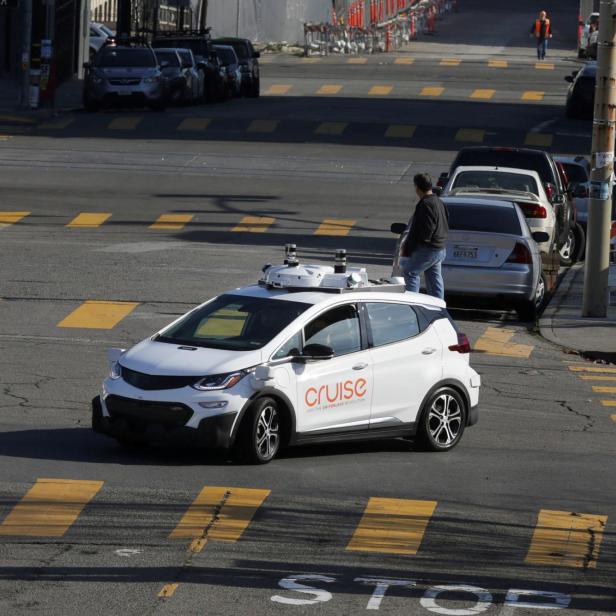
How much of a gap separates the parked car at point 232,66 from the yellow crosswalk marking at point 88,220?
21464 millimetres

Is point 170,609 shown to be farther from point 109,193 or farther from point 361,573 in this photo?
point 109,193

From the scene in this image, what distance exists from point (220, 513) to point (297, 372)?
208cm

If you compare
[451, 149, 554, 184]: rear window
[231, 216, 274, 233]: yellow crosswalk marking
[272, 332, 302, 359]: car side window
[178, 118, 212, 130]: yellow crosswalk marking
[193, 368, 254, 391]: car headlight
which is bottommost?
[231, 216, 274, 233]: yellow crosswalk marking

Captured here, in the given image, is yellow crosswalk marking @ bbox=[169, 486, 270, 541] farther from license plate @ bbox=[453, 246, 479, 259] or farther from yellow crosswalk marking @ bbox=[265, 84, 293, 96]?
yellow crosswalk marking @ bbox=[265, 84, 293, 96]

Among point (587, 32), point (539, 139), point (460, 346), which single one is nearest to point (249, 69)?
point (539, 139)

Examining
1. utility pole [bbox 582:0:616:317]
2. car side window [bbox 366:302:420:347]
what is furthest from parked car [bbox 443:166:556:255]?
car side window [bbox 366:302:420:347]

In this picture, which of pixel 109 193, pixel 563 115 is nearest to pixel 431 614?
pixel 109 193

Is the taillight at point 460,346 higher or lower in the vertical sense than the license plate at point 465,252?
higher

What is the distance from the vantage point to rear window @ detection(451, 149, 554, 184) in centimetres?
2709

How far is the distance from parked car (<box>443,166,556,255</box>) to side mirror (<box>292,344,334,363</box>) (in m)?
10.7

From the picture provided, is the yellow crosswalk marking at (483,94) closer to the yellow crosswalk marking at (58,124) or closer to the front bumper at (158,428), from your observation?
the yellow crosswalk marking at (58,124)

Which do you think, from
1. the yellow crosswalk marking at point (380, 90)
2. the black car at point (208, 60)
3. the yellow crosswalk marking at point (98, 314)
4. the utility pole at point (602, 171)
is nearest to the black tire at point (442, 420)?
the yellow crosswalk marking at point (98, 314)

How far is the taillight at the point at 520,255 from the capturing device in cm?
2128

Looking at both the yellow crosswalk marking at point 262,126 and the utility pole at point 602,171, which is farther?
the yellow crosswalk marking at point 262,126
